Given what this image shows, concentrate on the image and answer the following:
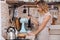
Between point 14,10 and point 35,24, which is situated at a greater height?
point 14,10

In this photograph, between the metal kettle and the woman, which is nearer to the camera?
the woman

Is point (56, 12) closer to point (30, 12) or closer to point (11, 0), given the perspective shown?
point (30, 12)

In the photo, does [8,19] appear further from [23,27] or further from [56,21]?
[56,21]

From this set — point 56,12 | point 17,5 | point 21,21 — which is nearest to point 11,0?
point 17,5

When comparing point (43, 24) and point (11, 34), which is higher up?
point (43, 24)

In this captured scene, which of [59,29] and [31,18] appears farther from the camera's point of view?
[59,29]

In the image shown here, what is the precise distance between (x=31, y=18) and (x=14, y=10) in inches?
13.9

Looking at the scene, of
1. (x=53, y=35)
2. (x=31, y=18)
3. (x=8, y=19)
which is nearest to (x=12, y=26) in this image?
(x=8, y=19)

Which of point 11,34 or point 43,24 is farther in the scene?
point 11,34

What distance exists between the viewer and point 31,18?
335 centimetres

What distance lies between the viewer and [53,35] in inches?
140

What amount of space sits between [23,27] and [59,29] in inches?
30.3

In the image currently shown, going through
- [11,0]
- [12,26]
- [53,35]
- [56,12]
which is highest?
[11,0]

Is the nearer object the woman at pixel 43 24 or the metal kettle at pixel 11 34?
the woman at pixel 43 24
